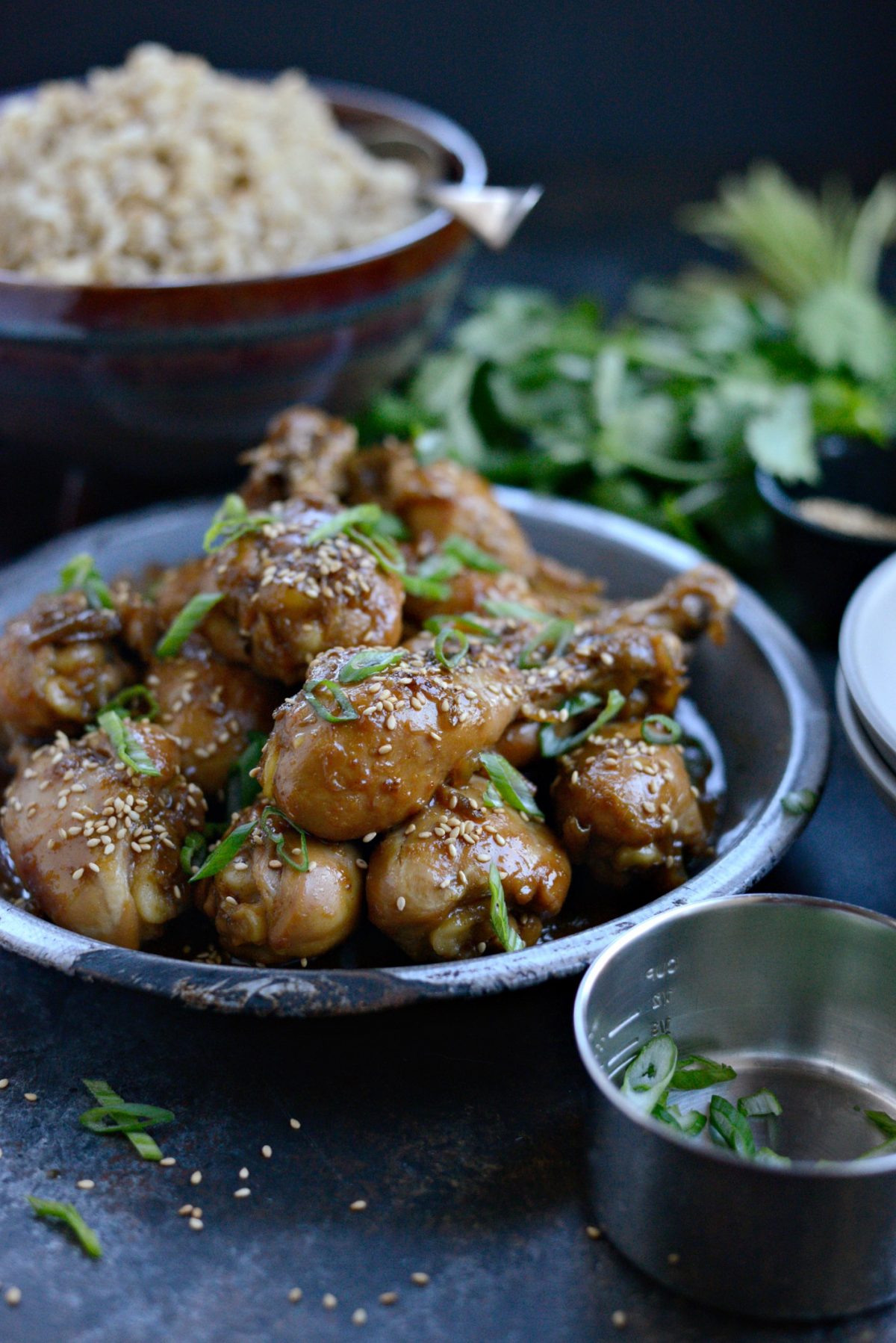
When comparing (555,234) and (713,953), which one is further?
(555,234)

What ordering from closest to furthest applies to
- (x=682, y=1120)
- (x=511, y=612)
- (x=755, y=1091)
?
(x=682, y=1120), (x=755, y=1091), (x=511, y=612)

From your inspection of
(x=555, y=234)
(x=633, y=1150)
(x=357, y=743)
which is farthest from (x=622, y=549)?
(x=555, y=234)

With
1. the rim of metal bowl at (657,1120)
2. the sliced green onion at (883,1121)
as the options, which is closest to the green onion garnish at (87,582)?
the rim of metal bowl at (657,1120)

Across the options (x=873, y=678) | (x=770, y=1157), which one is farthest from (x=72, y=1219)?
(x=873, y=678)

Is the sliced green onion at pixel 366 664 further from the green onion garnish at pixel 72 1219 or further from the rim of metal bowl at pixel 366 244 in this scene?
the rim of metal bowl at pixel 366 244

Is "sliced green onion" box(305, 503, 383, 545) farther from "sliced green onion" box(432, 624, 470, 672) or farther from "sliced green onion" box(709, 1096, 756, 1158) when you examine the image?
"sliced green onion" box(709, 1096, 756, 1158)

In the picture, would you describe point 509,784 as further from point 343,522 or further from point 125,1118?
point 125,1118

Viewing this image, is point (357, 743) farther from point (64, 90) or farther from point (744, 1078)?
point (64, 90)
